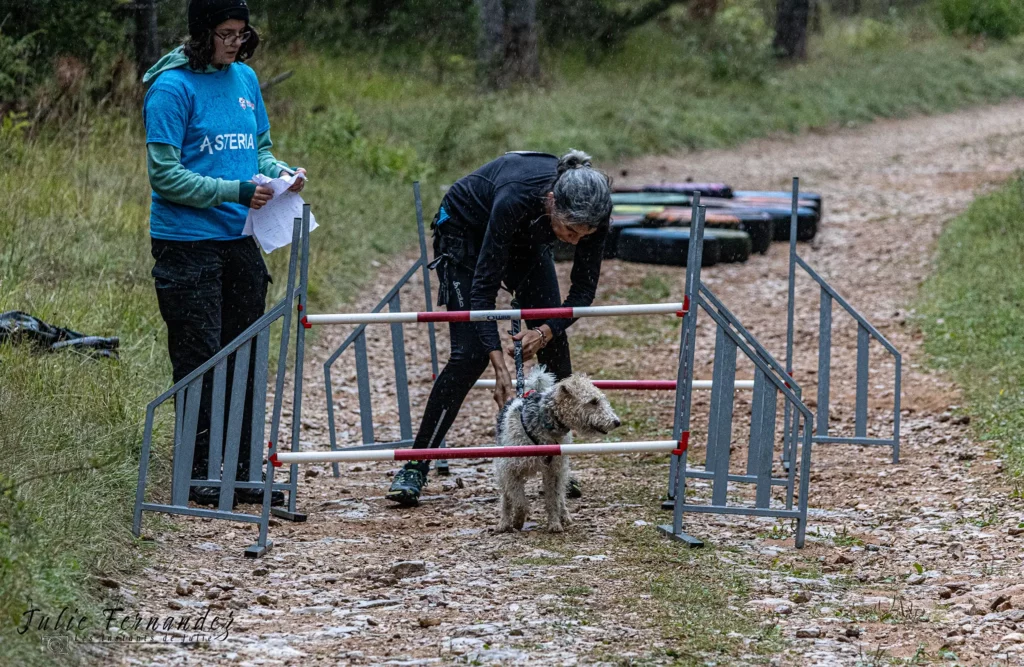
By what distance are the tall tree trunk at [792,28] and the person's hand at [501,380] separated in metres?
21.7

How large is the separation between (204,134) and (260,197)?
371mm

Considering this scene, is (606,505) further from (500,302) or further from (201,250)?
(500,302)

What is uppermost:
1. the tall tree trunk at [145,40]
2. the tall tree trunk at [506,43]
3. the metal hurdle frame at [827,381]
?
the tall tree trunk at [506,43]

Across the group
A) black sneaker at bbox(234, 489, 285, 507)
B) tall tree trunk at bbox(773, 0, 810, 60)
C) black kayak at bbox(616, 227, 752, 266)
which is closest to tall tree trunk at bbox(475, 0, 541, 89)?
tall tree trunk at bbox(773, 0, 810, 60)

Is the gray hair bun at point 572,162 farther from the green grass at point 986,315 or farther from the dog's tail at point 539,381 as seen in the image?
the green grass at point 986,315

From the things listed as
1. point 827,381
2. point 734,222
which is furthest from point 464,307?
point 734,222

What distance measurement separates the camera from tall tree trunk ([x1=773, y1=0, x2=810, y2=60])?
25.5 m

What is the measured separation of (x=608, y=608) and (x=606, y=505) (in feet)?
5.06

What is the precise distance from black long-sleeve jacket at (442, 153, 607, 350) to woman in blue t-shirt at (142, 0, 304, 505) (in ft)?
2.53

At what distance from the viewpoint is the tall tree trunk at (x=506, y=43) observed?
19.7 m

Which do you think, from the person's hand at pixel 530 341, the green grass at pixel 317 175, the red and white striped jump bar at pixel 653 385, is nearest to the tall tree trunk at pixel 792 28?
the green grass at pixel 317 175

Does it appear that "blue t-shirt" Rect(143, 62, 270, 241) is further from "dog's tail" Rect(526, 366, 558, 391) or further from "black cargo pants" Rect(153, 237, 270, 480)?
"dog's tail" Rect(526, 366, 558, 391)

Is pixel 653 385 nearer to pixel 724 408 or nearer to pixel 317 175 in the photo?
pixel 724 408

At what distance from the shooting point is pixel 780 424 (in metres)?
7.55
